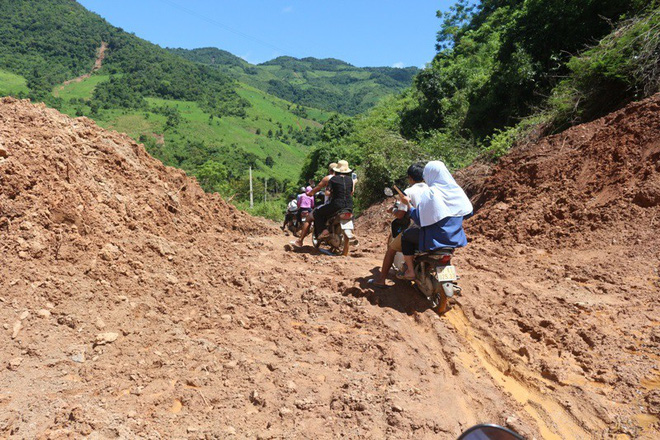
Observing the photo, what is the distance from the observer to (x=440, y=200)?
4613 mm

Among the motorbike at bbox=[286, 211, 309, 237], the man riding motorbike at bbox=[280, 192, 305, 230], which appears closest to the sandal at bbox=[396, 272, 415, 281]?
the motorbike at bbox=[286, 211, 309, 237]

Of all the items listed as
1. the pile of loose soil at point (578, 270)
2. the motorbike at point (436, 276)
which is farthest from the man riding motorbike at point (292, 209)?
the motorbike at point (436, 276)

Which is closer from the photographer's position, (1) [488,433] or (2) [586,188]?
(1) [488,433]

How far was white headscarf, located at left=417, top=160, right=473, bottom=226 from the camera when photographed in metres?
4.61

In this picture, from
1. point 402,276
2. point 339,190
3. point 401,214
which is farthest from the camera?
point 339,190

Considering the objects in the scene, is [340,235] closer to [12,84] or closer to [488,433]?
[488,433]

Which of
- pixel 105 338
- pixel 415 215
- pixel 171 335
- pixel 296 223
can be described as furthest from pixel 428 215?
pixel 296 223

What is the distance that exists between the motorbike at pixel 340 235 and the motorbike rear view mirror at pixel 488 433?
19.3 feet

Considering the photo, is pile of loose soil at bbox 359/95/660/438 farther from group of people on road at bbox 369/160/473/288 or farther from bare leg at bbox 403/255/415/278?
group of people on road at bbox 369/160/473/288

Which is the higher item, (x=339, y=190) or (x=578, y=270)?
(x=339, y=190)

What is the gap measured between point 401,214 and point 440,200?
0.61m

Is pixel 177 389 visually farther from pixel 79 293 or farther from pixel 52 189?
pixel 52 189

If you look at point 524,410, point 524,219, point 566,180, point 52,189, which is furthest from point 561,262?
point 52,189

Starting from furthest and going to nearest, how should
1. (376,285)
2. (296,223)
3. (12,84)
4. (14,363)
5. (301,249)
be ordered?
(12,84) → (296,223) → (301,249) → (376,285) → (14,363)
